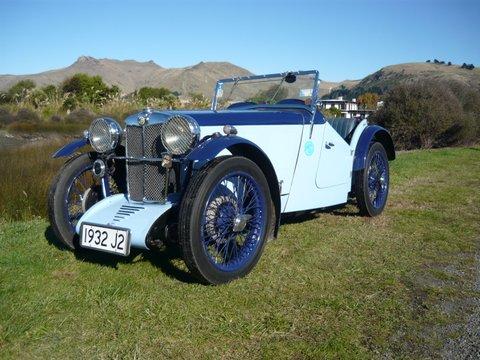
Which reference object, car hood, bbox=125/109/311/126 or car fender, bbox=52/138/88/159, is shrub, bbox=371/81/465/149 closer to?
car hood, bbox=125/109/311/126

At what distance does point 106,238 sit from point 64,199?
88 cm

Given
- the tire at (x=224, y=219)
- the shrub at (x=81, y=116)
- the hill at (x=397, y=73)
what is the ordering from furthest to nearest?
the hill at (x=397, y=73)
the shrub at (x=81, y=116)
the tire at (x=224, y=219)

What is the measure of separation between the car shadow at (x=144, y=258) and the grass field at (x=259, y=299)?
0.06 feet

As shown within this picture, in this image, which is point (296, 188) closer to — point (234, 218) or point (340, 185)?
point (340, 185)

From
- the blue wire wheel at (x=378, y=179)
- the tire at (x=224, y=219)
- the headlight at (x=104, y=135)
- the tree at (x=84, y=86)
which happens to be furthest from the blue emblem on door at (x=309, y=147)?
the tree at (x=84, y=86)

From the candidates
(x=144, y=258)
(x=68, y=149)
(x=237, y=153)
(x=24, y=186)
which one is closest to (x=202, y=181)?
(x=237, y=153)

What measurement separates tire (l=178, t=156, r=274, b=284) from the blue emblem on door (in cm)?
106

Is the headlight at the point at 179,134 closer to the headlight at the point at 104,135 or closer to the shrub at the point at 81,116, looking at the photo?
the headlight at the point at 104,135

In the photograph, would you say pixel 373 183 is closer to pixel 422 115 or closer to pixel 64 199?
pixel 64 199

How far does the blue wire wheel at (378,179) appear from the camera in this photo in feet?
19.2

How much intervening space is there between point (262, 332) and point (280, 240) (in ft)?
6.37

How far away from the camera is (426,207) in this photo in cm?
620

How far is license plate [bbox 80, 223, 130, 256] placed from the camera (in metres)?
3.43

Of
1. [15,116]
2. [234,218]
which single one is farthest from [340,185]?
[15,116]
